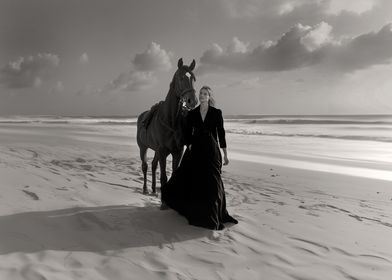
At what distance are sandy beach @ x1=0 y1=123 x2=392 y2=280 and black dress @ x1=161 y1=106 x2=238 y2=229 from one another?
0.25 m

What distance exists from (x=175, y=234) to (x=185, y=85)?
2294 mm

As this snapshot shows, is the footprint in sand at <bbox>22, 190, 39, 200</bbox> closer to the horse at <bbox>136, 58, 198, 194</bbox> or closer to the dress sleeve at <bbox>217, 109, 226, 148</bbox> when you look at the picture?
the horse at <bbox>136, 58, 198, 194</bbox>

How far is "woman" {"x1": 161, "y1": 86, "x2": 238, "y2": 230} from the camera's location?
5148 mm

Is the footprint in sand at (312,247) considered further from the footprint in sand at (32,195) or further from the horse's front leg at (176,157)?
the footprint in sand at (32,195)

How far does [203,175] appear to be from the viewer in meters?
5.24

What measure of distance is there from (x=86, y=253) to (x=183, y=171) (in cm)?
199

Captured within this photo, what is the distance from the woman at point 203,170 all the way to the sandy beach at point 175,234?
0.26 metres

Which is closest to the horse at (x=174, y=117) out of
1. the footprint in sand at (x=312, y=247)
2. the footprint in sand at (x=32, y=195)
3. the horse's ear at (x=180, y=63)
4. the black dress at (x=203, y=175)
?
the horse's ear at (x=180, y=63)

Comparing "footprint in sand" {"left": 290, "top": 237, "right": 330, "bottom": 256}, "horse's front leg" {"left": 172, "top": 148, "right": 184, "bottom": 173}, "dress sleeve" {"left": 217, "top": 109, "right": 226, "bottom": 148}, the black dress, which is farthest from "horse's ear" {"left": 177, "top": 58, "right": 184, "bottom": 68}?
"footprint in sand" {"left": 290, "top": 237, "right": 330, "bottom": 256}

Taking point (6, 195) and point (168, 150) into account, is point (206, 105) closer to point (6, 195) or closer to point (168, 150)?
point (168, 150)

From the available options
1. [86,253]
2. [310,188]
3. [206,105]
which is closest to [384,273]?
[206,105]

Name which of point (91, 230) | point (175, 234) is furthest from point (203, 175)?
point (91, 230)

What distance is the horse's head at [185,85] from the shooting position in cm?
525

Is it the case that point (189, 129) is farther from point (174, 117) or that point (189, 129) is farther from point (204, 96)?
point (174, 117)
